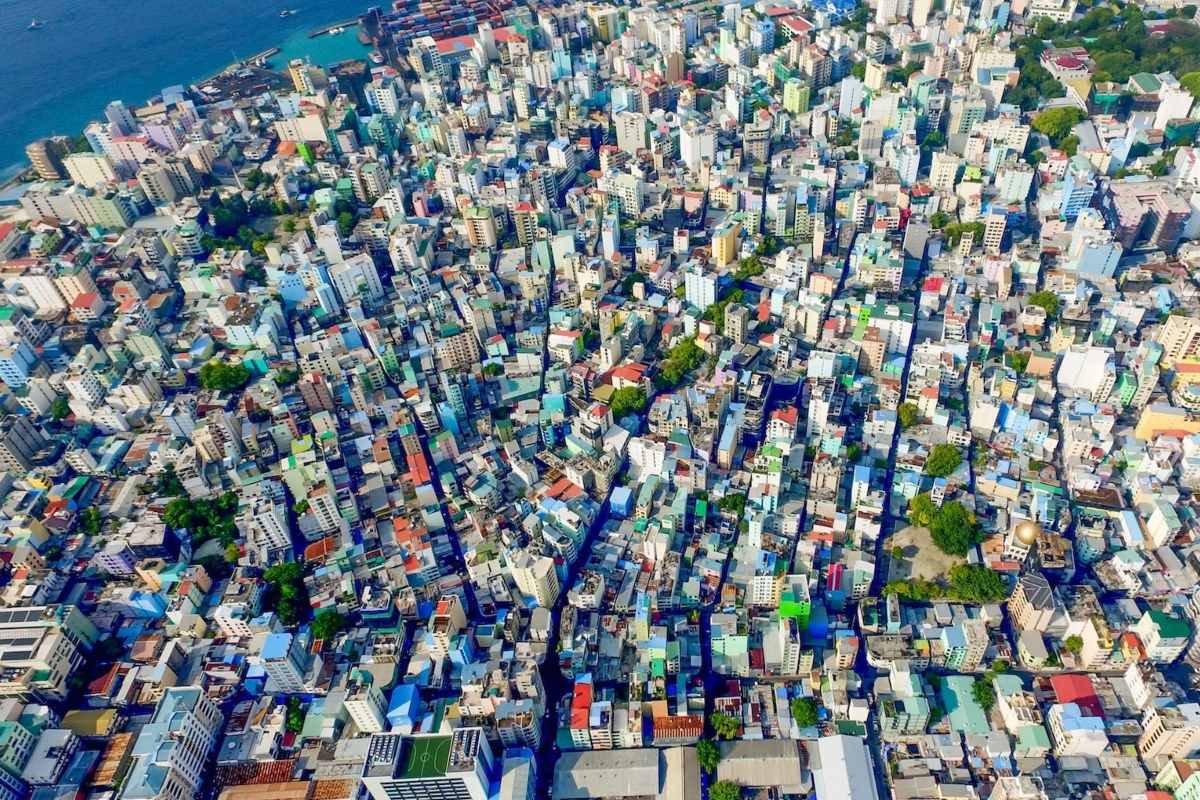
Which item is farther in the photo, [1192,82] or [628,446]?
[1192,82]

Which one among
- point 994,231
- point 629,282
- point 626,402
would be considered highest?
point 994,231

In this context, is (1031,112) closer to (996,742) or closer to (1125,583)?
(1125,583)

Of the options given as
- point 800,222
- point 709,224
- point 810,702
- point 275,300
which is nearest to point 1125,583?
point 810,702

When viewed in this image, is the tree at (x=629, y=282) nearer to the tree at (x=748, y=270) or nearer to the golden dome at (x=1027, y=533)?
the tree at (x=748, y=270)

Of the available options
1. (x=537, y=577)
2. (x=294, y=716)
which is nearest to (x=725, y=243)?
(x=537, y=577)

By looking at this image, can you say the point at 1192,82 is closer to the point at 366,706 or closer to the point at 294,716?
the point at 366,706

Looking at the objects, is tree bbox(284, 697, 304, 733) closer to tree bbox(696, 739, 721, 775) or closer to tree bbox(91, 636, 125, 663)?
tree bbox(91, 636, 125, 663)

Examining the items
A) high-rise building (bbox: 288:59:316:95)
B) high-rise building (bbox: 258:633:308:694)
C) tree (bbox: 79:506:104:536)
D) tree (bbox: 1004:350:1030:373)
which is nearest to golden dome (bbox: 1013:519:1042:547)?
tree (bbox: 1004:350:1030:373)
